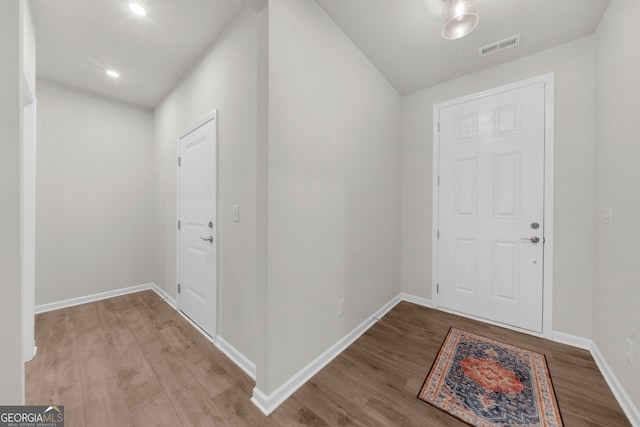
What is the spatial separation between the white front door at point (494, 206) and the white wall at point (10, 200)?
11.0ft

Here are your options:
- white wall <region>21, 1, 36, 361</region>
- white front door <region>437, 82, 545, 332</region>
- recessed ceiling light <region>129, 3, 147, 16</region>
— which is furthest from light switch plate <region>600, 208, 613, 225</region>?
white wall <region>21, 1, 36, 361</region>

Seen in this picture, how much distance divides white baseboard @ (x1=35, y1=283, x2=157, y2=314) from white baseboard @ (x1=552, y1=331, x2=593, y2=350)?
506 cm

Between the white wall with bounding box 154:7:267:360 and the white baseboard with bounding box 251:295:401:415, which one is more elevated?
the white wall with bounding box 154:7:267:360

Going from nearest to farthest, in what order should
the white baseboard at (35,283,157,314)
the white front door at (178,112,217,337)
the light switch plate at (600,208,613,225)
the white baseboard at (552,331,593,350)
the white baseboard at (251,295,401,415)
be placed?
the white baseboard at (251,295,401,415), the light switch plate at (600,208,613,225), the white baseboard at (552,331,593,350), the white front door at (178,112,217,337), the white baseboard at (35,283,157,314)

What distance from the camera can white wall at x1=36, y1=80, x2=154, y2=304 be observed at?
2854mm

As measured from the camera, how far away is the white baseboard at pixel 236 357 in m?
1.76

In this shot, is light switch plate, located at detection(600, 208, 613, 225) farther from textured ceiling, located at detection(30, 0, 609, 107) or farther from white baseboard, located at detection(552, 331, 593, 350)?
textured ceiling, located at detection(30, 0, 609, 107)

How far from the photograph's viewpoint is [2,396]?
879 millimetres

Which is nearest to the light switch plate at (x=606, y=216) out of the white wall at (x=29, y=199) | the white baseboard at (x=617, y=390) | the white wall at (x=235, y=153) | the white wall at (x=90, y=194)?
the white baseboard at (x=617, y=390)

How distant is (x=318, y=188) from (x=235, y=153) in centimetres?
78

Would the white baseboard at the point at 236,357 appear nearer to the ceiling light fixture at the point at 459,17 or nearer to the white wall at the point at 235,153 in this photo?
the white wall at the point at 235,153

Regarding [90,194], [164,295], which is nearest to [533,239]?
[164,295]

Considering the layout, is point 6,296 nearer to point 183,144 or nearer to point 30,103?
point 30,103

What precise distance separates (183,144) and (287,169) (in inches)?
74.2
